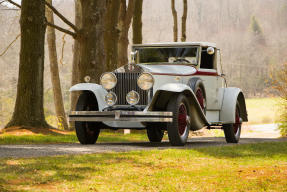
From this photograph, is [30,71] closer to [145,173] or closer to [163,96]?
[163,96]

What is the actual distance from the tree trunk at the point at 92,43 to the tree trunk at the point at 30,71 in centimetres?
247

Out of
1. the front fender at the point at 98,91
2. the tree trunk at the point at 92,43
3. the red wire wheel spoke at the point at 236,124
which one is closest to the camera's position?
the front fender at the point at 98,91

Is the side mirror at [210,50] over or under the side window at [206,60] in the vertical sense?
over

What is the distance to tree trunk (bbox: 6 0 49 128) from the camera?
1338 cm

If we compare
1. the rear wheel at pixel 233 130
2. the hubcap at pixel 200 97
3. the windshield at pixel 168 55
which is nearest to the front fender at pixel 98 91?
the windshield at pixel 168 55

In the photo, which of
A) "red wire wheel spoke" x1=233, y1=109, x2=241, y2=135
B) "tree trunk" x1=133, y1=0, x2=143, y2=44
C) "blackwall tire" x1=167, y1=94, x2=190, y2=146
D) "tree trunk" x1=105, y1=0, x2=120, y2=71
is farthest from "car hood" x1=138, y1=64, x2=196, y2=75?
"tree trunk" x1=133, y1=0, x2=143, y2=44

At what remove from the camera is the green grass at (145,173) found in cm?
584

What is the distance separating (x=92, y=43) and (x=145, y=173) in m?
9.73

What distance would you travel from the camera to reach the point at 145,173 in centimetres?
670

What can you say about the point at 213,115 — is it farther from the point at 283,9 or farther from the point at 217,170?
the point at 283,9

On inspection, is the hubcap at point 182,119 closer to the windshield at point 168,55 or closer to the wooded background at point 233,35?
the windshield at point 168,55

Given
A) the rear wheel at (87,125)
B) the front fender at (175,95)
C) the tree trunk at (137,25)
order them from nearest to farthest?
the front fender at (175,95) < the rear wheel at (87,125) < the tree trunk at (137,25)

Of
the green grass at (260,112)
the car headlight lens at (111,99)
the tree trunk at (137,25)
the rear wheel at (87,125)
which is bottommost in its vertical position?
the green grass at (260,112)

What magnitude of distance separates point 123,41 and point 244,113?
330 inches
